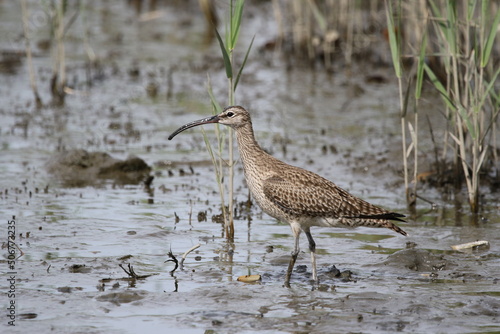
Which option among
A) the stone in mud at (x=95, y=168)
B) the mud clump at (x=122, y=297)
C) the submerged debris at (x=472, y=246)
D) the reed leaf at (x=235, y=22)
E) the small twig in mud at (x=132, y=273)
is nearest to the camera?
the mud clump at (x=122, y=297)

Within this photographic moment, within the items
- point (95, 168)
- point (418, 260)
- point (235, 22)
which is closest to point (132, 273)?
point (235, 22)

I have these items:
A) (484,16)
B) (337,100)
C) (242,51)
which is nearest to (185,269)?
(484,16)

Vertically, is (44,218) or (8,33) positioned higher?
(8,33)

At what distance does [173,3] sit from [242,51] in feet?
16.7

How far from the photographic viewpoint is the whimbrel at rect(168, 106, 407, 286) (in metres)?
7.43

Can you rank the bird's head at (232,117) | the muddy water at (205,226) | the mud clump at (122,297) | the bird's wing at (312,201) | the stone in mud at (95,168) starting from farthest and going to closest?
the stone in mud at (95,168)
the bird's head at (232,117)
the bird's wing at (312,201)
the mud clump at (122,297)
the muddy water at (205,226)

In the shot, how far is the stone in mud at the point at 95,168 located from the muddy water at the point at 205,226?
0.14 meters

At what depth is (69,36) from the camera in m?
19.0

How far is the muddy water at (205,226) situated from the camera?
21.5 ft

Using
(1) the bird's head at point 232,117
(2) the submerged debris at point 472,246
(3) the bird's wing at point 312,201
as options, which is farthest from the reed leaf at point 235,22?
(2) the submerged debris at point 472,246

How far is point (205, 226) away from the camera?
9.10m

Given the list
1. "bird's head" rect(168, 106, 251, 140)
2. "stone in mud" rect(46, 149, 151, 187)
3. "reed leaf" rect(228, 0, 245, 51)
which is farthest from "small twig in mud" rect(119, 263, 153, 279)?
"stone in mud" rect(46, 149, 151, 187)

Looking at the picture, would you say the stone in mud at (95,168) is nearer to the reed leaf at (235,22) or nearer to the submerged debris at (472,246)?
the reed leaf at (235,22)

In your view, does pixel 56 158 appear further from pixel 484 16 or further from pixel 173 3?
pixel 173 3
